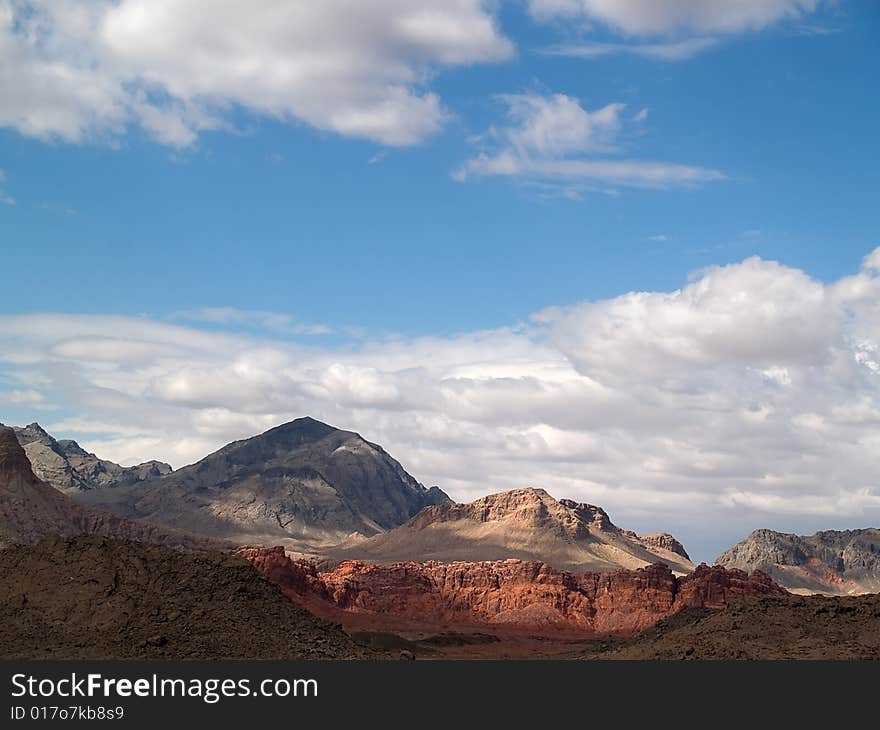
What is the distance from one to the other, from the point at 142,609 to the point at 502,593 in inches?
4141

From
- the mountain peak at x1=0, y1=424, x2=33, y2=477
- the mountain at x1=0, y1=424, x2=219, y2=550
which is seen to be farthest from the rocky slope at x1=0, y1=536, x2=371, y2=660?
the mountain peak at x1=0, y1=424, x2=33, y2=477

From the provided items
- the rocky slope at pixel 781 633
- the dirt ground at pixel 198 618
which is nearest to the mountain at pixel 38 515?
the dirt ground at pixel 198 618

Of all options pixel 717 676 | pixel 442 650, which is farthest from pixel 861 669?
pixel 442 650

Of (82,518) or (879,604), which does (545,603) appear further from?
(879,604)

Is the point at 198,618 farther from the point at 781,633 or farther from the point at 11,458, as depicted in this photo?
the point at 11,458

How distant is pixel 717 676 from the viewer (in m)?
46.2

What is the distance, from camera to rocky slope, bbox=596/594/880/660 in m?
57.2

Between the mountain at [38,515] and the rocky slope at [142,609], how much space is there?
6280 centimetres

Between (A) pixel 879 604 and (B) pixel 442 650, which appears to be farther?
(B) pixel 442 650

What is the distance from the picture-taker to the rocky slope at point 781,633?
188ft

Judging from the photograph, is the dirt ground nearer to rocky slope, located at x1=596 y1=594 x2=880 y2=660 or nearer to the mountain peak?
rocky slope, located at x1=596 y1=594 x2=880 y2=660

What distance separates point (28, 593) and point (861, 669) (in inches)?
1701

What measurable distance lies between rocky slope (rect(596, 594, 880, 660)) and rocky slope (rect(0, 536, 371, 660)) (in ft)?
63.9

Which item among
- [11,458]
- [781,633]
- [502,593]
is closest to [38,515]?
[11,458]
